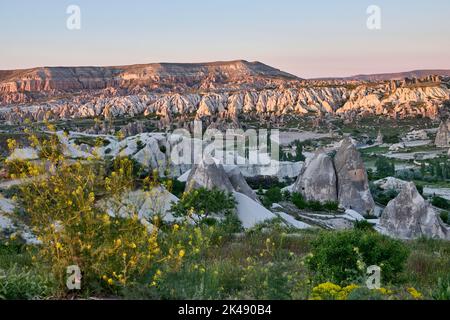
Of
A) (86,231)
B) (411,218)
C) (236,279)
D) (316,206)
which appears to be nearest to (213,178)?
(316,206)

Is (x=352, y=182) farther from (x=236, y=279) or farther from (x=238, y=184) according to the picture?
(x=236, y=279)

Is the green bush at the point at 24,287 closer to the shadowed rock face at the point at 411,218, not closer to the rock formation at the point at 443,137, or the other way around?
the shadowed rock face at the point at 411,218

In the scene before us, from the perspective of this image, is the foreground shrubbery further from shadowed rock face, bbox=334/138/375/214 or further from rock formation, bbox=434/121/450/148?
rock formation, bbox=434/121/450/148

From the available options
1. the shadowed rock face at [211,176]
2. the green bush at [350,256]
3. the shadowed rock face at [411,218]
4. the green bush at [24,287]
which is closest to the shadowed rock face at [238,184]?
the shadowed rock face at [211,176]

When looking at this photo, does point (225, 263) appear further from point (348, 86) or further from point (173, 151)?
point (348, 86)

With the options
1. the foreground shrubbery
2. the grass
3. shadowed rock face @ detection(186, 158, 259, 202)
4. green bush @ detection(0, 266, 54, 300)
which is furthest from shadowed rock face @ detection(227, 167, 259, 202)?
green bush @ detection(0, 266, 54, 300)
